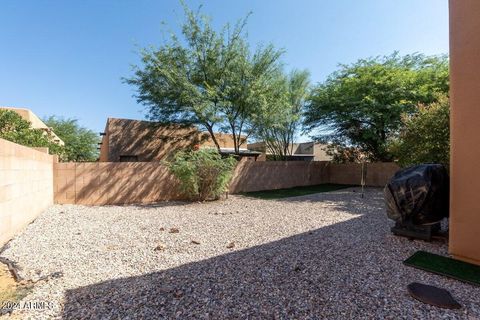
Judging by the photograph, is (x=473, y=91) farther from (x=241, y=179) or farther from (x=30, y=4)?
(x=30, y=4)

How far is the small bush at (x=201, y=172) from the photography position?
802cm

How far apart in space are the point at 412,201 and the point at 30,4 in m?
11.0

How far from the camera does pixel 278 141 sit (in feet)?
58.0

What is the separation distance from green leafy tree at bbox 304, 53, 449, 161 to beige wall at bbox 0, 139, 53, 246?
12.2 meters

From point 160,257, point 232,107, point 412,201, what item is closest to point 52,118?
point 232,107

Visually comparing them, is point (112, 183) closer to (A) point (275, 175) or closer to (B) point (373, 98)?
(A) point (275, 175)

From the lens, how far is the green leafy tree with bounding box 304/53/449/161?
11.6 meters

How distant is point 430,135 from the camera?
20.4ft

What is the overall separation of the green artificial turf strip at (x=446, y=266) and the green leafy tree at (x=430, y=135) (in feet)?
12.2

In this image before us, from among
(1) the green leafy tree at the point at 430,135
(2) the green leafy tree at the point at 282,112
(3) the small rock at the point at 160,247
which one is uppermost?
(2) the green leafy tree at the point at 282,112

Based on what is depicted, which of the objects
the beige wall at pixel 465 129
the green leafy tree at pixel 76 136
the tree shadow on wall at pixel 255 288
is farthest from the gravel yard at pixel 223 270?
the green leafy tree at pixel 76 136

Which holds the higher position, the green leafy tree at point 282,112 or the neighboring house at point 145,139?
the green leafy tree at point 282,112

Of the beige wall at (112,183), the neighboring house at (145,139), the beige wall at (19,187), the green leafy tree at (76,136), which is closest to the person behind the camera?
the beige wall at (19,187)

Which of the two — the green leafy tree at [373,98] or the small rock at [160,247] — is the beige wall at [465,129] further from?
the green leafy tree at [373,98]
